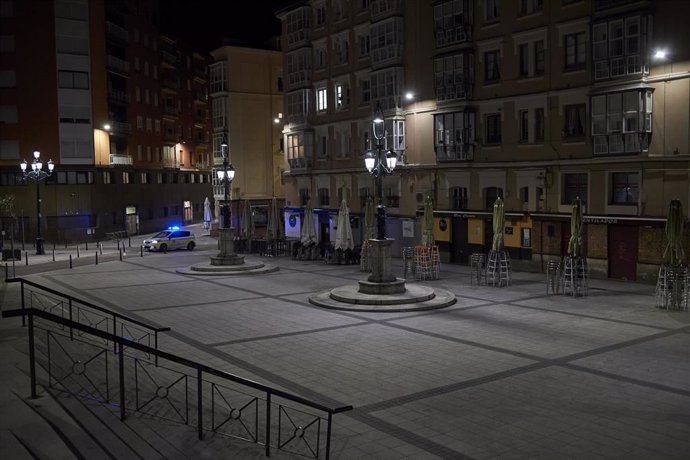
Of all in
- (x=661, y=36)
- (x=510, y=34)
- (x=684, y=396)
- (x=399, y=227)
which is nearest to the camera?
(x=684, y=396)

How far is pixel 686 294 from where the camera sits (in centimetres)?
2047

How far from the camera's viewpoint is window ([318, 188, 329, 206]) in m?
45.6

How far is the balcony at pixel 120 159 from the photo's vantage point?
58519 millimetres

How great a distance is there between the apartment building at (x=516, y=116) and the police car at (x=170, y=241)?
9.94 metres

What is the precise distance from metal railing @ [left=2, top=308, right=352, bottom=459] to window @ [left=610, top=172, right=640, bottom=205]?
20534 mm

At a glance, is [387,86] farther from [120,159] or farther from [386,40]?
[120,159]

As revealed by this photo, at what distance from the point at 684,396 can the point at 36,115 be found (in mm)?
53824

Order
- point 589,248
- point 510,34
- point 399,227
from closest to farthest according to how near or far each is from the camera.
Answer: point 589,248 → point 510,34 → point 399,227

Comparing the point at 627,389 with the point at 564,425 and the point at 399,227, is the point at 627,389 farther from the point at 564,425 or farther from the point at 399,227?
the point at 399,227

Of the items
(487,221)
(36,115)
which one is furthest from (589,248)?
(36,115)

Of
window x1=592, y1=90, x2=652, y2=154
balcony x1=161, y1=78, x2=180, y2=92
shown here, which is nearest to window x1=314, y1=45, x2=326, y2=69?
window x1=592, y1=90, x2=652, y2=154

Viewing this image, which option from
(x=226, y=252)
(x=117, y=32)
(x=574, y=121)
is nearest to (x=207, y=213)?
(x=117, y=32)

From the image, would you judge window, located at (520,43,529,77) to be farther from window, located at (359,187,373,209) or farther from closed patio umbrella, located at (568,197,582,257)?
window, located at (359,187,373,209)

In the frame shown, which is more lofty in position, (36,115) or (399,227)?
(36,115)
